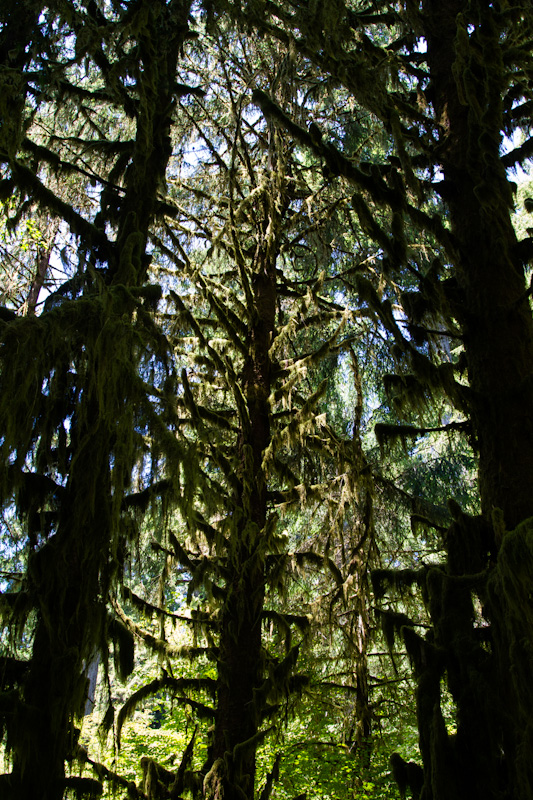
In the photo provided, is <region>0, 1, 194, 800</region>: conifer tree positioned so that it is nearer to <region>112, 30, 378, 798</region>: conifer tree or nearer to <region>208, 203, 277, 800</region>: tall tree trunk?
<region>112, 30, 378, 798</region>: conifer tree

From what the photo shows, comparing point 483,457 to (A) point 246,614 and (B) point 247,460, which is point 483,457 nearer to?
(B) point 247,460

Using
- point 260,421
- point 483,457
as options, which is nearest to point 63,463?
point 483,457

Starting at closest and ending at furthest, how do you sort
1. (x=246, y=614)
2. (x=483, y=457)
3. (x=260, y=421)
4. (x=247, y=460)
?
1. (x=483, y=457)
2. (x=246, y=614)
3. (x=247, y=460)
4. (x=260, y=421)

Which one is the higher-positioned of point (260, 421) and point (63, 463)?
point (260, 421)

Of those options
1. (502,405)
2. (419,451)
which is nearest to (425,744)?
(502,405)

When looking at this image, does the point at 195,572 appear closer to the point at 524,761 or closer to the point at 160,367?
the point at 160,367

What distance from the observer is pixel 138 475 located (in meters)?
4.24

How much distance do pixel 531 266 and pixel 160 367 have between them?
2.87 m

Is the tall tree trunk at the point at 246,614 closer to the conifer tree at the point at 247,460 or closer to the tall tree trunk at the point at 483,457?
the conifer tree at the point at 247,460

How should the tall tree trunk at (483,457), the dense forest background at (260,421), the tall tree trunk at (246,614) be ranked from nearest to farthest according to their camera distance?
1. the tall tree trunk at (483,457)
2. the dense forest background at (260,421)
3. the tall tree trunk at (246,614)

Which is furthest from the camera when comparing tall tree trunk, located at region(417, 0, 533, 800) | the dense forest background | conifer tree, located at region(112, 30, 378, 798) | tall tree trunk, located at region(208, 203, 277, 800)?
conifer tree, located at region(112, 30, 378, 798)

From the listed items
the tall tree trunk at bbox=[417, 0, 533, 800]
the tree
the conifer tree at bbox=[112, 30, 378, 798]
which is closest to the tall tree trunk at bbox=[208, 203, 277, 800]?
the conifer tree at bbox=[112, 30, 378, 798]

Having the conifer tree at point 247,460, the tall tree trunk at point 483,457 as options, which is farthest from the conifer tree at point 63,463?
the tall tree trunk at point 483,457

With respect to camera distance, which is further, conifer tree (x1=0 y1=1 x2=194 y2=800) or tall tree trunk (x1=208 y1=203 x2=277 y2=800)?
tall tree trunk (x1=208 y1=203 x2=277 y2=800)
